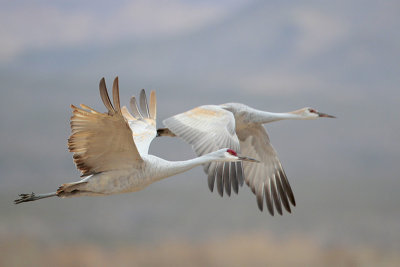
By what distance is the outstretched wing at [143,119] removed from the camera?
9.37 metres

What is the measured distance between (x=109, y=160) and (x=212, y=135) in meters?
2.20

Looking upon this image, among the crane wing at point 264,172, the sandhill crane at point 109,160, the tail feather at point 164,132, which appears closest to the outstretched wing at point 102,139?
the sandhill crane at point 109,160

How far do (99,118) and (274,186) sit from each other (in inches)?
199

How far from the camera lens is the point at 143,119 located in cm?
1011

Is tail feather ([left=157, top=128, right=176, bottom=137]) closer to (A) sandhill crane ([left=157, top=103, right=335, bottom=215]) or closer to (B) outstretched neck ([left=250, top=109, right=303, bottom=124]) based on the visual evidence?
(A) sandhill crane ([left=157, top=103, right=335, bottom=215])

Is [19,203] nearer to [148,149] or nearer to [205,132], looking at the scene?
[148,149]

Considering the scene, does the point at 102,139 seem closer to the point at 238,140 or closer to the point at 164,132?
the point at 164,132

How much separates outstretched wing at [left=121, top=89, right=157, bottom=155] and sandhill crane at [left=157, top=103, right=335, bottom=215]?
32cm

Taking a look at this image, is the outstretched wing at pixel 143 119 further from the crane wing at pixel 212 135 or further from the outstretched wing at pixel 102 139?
Answer: the outstretched wing at pixel 102 139

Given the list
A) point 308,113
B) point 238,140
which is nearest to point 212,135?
point 238,140

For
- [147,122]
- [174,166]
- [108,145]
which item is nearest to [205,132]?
[147,122]

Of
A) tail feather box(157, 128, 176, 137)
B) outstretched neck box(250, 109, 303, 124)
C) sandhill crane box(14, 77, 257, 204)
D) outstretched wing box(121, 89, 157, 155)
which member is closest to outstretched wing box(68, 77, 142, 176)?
sandhill crane box(14, 77, 257, 204)

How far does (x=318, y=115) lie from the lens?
38.0 feet

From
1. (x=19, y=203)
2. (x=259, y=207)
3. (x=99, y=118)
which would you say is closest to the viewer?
(x=99, y=118)
